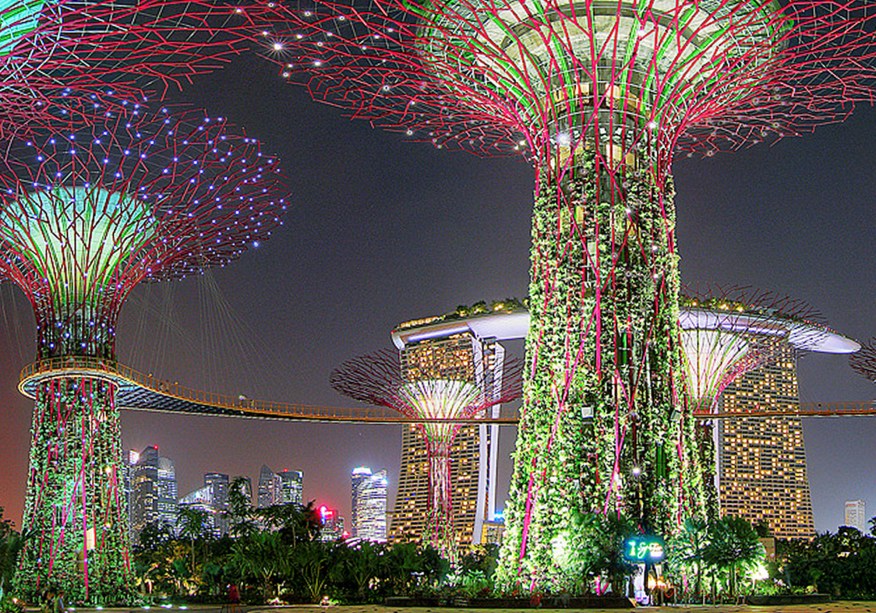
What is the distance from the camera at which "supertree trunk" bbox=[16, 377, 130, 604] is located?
34.4m

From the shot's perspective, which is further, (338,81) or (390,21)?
(338,81)

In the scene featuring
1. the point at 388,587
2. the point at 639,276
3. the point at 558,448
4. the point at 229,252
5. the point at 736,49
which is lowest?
the point at 388,587

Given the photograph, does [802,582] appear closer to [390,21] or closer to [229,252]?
[229,252]

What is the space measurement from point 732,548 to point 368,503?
5887 inches

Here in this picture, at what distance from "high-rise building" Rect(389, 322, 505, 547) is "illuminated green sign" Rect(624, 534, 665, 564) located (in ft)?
177

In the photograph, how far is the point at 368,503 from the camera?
172000 millimetres

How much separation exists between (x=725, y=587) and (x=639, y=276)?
779 cm

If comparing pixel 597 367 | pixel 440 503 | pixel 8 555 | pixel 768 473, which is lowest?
pixel 8 555

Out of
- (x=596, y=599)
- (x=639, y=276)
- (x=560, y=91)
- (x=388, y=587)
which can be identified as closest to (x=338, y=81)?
(x=560, y=91)

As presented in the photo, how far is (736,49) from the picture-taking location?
28.7m

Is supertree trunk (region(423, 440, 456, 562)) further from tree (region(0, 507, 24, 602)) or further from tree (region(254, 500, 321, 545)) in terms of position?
tree (region(0, 507, 24, 602))

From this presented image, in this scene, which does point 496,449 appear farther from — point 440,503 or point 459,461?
point 440,503

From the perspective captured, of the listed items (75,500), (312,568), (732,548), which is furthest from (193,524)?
(732,548)

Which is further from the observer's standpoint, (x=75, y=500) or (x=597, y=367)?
(x=75, y=500)
